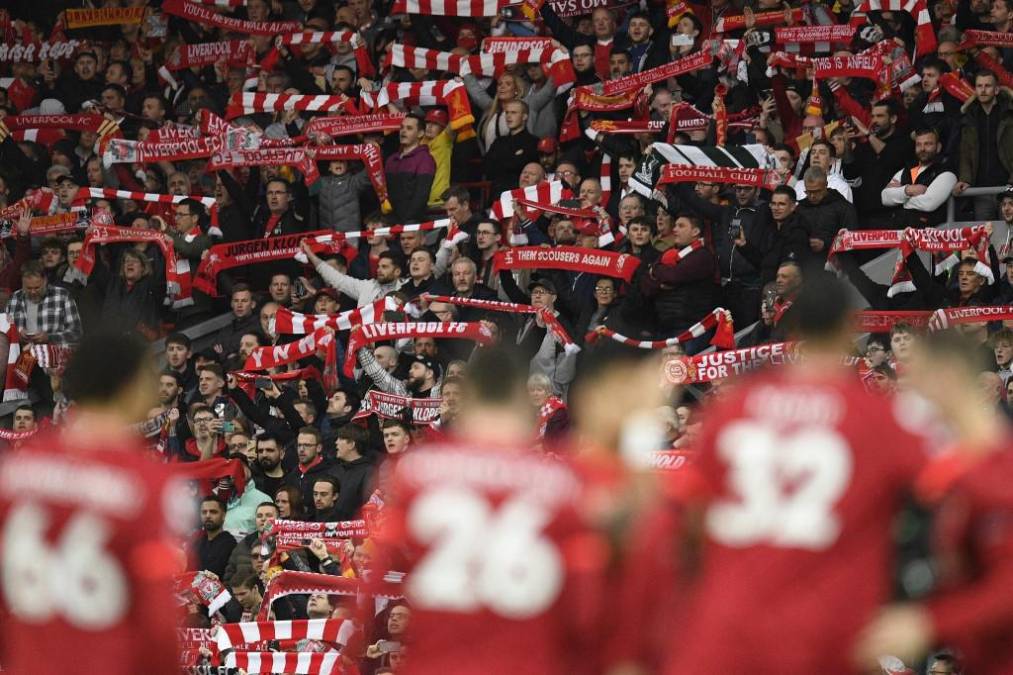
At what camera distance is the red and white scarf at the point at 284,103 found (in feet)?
66.1

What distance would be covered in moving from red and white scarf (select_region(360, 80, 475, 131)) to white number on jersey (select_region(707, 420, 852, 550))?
1268cm

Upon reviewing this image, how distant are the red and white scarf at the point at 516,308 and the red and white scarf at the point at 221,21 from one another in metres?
6.13

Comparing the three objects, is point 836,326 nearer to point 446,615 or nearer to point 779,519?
point 779,519

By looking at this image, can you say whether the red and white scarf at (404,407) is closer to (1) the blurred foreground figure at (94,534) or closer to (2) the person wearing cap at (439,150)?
(2) the person wearing cap at (439,150)

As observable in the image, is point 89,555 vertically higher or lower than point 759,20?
lower

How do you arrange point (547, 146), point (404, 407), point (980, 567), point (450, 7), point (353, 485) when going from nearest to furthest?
1. point (980, 567)
2. point (353, 485)
3. point (404, 407)
4. point (547, 146)
5. point (450, 7)

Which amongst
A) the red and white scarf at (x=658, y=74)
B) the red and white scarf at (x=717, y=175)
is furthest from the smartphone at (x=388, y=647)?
the red and white scarf at (x=658, y=74)

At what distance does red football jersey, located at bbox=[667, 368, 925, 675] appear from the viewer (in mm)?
6973

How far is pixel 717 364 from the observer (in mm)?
14570

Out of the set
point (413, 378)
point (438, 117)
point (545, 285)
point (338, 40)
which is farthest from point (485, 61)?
point (413, 378)

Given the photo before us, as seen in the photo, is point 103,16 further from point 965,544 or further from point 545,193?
point 965,544

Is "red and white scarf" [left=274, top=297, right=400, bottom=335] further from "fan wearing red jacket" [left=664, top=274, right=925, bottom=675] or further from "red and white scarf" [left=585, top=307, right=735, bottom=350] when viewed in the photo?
"fan wearing red jacket" [left=664, top=274, right=925, bottom=675]

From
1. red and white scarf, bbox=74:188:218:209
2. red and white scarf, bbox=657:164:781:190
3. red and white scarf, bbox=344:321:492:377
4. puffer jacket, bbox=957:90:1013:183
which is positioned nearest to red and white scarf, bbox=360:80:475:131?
red and white scarf, bbox=74:188:218:209

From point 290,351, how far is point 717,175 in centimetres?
372
